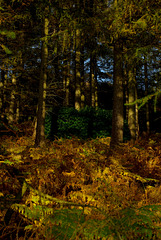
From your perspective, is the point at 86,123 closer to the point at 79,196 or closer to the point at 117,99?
the point at 117,99

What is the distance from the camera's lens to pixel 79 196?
3127 mm

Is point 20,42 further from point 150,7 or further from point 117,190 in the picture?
point 117,190

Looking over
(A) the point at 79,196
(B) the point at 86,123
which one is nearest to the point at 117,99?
(B) the point at 86,123

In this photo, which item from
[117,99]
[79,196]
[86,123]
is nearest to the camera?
[79,196]

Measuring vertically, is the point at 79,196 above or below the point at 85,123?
below

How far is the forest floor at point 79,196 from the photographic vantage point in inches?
67.9

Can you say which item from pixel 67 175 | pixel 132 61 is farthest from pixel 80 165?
pixel 132 61

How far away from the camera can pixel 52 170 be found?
3.62 m

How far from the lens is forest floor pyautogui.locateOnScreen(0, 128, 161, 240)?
5.65ft

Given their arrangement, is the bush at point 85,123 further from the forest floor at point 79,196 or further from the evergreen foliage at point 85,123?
the forest floor at point 79,196

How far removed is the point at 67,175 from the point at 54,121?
875 cm

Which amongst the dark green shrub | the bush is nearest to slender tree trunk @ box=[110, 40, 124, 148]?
the bush

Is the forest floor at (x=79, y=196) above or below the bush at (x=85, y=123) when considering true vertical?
below

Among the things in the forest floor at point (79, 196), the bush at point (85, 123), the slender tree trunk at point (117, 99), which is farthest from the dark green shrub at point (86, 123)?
the forest floor at point (79, 196)
